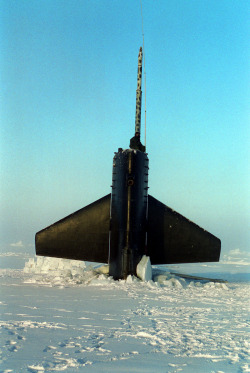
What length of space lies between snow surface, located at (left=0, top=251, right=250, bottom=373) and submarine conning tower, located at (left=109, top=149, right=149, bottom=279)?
2.34 metres

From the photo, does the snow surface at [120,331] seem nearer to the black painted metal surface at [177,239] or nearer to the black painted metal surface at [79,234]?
the black painted metal surface at [79,234]

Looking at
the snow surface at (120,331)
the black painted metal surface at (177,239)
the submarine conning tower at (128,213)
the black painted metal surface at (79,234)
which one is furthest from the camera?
the black painted metal surface at (177,239)

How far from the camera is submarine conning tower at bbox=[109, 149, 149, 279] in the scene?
10.8 m

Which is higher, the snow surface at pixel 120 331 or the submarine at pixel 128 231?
the submarine at pixel 128 231

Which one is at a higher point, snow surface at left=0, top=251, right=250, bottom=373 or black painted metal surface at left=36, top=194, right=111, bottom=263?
black painted metal surface at left=36, top=194, right=111, bottom=263

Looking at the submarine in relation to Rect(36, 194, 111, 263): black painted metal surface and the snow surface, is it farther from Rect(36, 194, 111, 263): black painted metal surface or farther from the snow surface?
the snow surface

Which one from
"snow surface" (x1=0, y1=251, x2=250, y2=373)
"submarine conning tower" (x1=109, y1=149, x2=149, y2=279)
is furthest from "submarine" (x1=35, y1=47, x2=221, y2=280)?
"snow surface" (x1=0, y1=251, x2=250, y2=373)

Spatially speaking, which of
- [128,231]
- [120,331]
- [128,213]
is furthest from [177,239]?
[120,331]

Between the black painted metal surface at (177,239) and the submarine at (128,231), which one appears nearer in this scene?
the submarine at (128,231)

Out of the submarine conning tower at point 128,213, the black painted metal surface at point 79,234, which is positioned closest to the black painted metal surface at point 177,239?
the submarine conning tower at point 128,213

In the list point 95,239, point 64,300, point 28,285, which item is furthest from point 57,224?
point 64,300

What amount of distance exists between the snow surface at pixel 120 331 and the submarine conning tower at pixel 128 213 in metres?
2.34

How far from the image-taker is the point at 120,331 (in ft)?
14.9

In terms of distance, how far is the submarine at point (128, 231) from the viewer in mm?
11070
